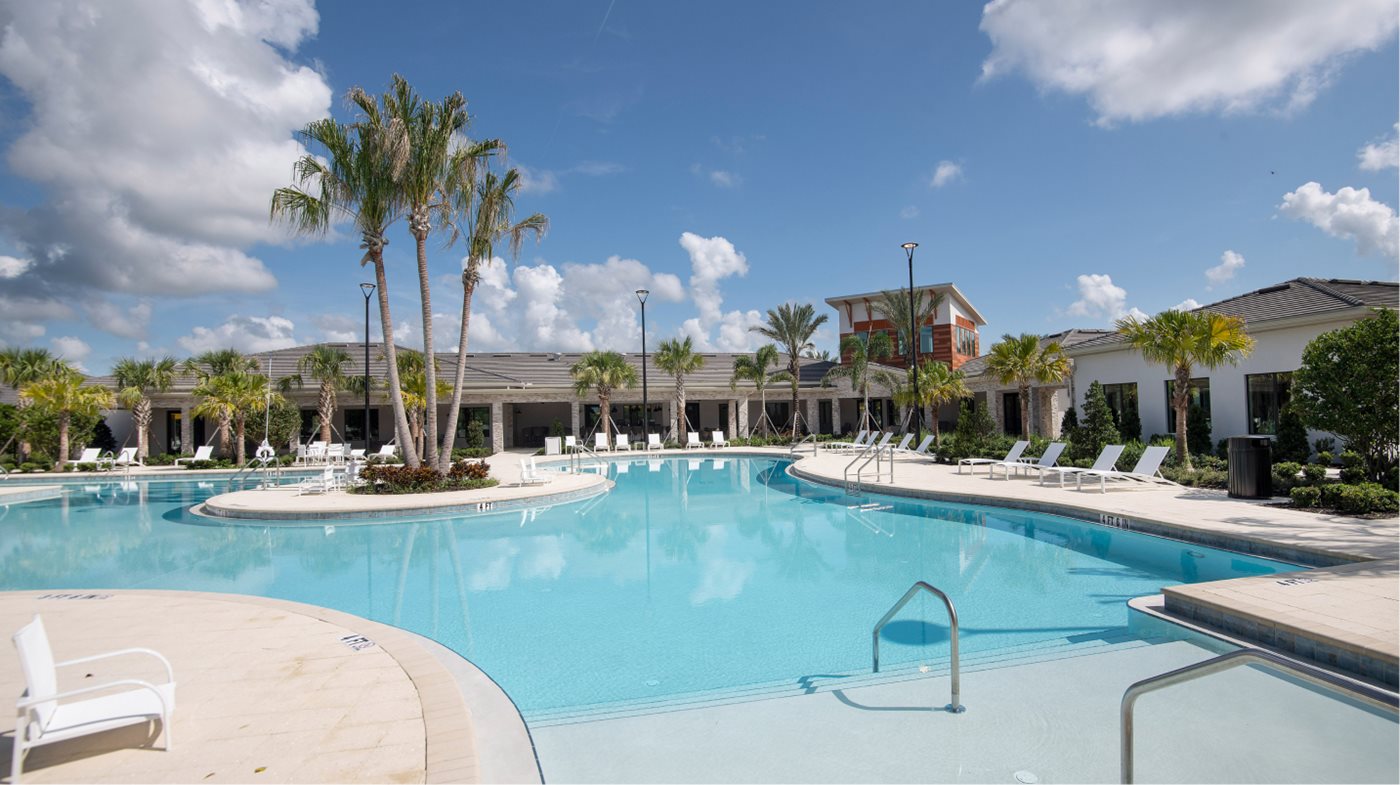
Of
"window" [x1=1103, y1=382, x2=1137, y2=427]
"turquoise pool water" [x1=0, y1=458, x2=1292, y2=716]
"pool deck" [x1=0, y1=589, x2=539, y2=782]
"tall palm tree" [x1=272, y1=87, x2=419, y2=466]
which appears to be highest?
"tall palm tree" [x1=272, y1=87, x2=419, y2=466]

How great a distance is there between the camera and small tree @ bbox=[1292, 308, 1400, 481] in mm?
10406

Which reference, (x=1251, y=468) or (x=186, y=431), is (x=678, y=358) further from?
(x=1251, y=468)

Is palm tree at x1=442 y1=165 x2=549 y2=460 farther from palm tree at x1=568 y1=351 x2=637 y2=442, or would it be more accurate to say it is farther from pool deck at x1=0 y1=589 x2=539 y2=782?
palm tree at x1=568 y1=351 x2=637 y2=442

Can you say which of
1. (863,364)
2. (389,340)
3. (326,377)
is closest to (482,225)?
(389,340)

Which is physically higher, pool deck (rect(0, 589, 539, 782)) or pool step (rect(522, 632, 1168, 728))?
pool deck (rect(0, 589, 539, 782))

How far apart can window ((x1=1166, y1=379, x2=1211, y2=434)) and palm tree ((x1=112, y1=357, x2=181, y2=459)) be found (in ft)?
116

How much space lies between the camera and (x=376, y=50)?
50.1ft

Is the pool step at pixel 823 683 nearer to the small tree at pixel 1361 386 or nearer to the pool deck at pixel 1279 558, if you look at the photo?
the pool deck at pixel 1279 558

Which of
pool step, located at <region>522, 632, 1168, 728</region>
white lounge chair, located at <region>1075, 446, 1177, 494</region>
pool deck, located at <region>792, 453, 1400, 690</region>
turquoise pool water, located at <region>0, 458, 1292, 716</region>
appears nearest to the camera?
pool step, located at <region>522, 632, 1168, 728</region>

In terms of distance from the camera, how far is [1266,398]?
17.2 m

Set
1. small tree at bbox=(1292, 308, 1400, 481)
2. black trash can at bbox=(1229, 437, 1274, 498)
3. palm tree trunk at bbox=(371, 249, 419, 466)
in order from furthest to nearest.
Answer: palm tree trunk at bbox=(371, 249, 419, 466)
black trash can at bbox=(1229, 437, 1274, 498)
small tree at bbox=(1292, 308, 1400, 481)

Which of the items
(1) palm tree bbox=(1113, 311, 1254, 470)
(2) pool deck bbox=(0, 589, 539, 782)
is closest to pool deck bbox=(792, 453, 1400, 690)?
(1) palm tree bbox=(1113, 311, 1254, 470)

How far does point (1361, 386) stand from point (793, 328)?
76.0 ft

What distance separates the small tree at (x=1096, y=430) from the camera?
18047 millimetres
